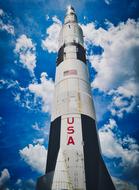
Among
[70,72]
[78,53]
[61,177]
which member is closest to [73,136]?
[61,177]

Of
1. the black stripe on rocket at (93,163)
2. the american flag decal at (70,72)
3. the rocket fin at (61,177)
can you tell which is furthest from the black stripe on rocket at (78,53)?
the rocket fin at (61,177)

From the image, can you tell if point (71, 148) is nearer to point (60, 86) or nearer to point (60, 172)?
point (60, 172)

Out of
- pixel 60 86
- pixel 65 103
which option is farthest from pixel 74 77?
pixel 65 103

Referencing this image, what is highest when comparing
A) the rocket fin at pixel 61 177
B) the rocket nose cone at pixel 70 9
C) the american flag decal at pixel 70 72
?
the rocket nose cone at pixel 70 9

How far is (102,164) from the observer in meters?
8.54

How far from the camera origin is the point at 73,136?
8.52m

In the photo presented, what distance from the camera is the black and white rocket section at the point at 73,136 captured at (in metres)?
7.67

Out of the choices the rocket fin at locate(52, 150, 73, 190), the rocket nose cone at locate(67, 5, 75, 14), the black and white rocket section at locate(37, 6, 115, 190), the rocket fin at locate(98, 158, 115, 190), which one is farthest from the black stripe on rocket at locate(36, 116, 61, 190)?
the rocket nose cone at locate(67, 5, 75, 14)

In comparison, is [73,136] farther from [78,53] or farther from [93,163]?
[78,53]

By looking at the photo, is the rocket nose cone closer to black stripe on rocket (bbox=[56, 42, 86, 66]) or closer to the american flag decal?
black stripe on rocket (bbox=[56, 42, 86, 66])

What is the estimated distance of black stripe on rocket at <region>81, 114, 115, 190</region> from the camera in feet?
25.6

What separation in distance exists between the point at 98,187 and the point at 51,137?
2574mm

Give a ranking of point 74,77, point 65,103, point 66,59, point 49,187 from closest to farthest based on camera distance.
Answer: point 49,187 → point 65,103 → point 74,77 → point 66,59

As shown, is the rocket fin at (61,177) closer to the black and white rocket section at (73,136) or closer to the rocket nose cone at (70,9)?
the black and white rocket section at (73,136)
